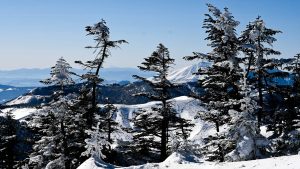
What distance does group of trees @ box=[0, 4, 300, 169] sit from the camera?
22.1 meters

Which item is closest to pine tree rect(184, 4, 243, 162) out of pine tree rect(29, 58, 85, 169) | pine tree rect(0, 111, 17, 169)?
pine tree rect(29, 58, 85, 169)

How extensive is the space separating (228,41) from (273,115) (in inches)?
364

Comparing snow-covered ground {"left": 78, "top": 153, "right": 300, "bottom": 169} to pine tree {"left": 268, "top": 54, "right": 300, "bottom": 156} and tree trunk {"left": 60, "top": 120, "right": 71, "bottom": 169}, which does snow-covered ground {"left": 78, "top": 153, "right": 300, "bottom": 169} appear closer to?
pine tree {"left": 268, "top": 54, "right": 300, "bottom": 156}

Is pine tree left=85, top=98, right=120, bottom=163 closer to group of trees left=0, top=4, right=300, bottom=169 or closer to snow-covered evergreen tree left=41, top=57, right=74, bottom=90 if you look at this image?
group of trees left=0, top=4, right=300, bottom=169

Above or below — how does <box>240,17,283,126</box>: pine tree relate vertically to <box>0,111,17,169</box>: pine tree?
above

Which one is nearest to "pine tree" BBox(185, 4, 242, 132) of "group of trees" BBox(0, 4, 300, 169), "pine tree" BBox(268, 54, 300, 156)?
"group of trees" BBox(0, 4, 300, 169)

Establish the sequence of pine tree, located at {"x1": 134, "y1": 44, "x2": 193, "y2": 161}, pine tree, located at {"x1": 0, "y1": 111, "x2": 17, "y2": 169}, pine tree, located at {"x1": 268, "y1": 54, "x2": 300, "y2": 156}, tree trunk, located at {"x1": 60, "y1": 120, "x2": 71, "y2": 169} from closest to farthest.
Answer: pine tree, located at {"x1": 268, "y1": 54, "x2": 300, "y2": 156} → pine tree, located at {"x1": 134, "y1": 44, "x2": 193, "y2": 161} → tree trunk, located at {"x1": 60, "y1": 120, "x2": 71, "y2": 169} → pine tree, located at {"x1": 0, "y1": 111, "x2": 17, "y2": 169}

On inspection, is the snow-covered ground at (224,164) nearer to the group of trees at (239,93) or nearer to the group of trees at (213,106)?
the group of trees at (213,106)

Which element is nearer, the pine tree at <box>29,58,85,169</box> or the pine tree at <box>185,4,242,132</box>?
the pine tree at <box>185,4,242,132</box>

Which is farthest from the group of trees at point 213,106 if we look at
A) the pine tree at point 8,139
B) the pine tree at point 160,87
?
the pine tree at point 8,139

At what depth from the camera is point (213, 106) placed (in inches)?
1049

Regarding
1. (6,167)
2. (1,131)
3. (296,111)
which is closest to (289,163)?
(296,111)

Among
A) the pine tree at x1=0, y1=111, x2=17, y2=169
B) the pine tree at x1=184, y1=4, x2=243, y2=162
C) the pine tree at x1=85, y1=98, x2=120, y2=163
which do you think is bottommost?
the pine tree at x1=0, y1=111, x2=17, y2=169

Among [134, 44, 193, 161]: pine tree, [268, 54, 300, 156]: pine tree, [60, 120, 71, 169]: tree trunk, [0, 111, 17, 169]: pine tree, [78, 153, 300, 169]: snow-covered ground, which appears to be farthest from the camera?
[0, 111, 17, 169]: pine tree
